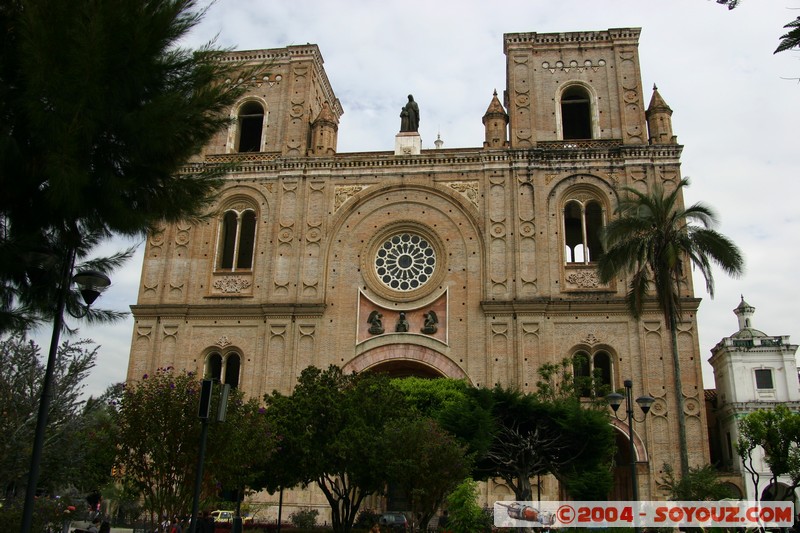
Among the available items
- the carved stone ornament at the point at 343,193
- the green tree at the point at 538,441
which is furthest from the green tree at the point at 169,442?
the carved stone ornament at the point at 343,193

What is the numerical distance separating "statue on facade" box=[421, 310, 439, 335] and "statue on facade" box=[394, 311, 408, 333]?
0.71 metres

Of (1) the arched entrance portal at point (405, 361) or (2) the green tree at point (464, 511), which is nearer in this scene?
(2) the green tree at point (464, 511)

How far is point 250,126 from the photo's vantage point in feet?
124

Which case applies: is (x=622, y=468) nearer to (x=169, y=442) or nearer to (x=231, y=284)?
(x=231, y=284)

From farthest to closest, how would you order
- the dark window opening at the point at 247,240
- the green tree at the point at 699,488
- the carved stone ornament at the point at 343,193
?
the dark window opening at the point at 247,240 → the carved stone ornament at the point at 343,193 → the green tree at the point at 699,488

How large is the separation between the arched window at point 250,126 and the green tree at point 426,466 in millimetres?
20229

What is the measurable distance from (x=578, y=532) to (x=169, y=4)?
46.4 ft

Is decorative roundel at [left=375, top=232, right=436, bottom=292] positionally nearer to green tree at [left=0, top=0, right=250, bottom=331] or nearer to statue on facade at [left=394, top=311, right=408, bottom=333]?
statue on facade at [left=394, top=311, right=408, bottom=333]

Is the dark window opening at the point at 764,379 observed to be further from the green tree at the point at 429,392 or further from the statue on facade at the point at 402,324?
the statue on facade at the point at 402,324

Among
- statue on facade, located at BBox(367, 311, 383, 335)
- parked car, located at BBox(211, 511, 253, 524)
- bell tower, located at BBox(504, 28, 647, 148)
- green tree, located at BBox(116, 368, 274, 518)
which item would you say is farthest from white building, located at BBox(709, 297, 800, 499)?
green tree, located at BBox(116, 368, 274, 518)

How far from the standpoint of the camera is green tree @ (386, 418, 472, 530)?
762 inches

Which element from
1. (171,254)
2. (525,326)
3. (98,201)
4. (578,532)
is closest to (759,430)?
(525,326)

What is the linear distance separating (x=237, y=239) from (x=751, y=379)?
81.2ft

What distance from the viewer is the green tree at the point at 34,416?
13180 mm
